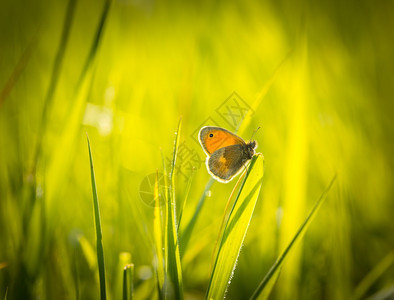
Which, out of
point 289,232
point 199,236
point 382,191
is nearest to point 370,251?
point 382,191

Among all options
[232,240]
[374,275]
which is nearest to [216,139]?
[232,240]

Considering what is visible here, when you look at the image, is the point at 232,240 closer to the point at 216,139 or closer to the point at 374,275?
the point at 216,139

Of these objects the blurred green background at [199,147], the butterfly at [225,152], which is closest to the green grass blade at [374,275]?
the blurred green background at [199,147]

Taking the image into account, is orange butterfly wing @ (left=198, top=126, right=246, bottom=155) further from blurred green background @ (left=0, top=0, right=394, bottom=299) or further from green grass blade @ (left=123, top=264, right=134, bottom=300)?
green grass blade @ (left=123, top=264, right=134, bottom=300)

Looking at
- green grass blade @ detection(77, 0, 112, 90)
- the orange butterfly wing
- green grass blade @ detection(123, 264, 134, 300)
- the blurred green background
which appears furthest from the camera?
the orange butterfly wing

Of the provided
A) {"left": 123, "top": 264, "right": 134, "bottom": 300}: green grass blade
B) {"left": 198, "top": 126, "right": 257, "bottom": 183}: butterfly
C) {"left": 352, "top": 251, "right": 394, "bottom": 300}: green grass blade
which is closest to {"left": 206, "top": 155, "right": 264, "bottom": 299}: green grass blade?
{"left": 123, "top": 264, "right": 134, "bottom": 300}: green grass blade

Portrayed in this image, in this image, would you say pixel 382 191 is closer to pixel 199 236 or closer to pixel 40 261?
pixel 199 236

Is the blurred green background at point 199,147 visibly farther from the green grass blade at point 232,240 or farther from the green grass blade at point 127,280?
the green grass blade at point 232,240
